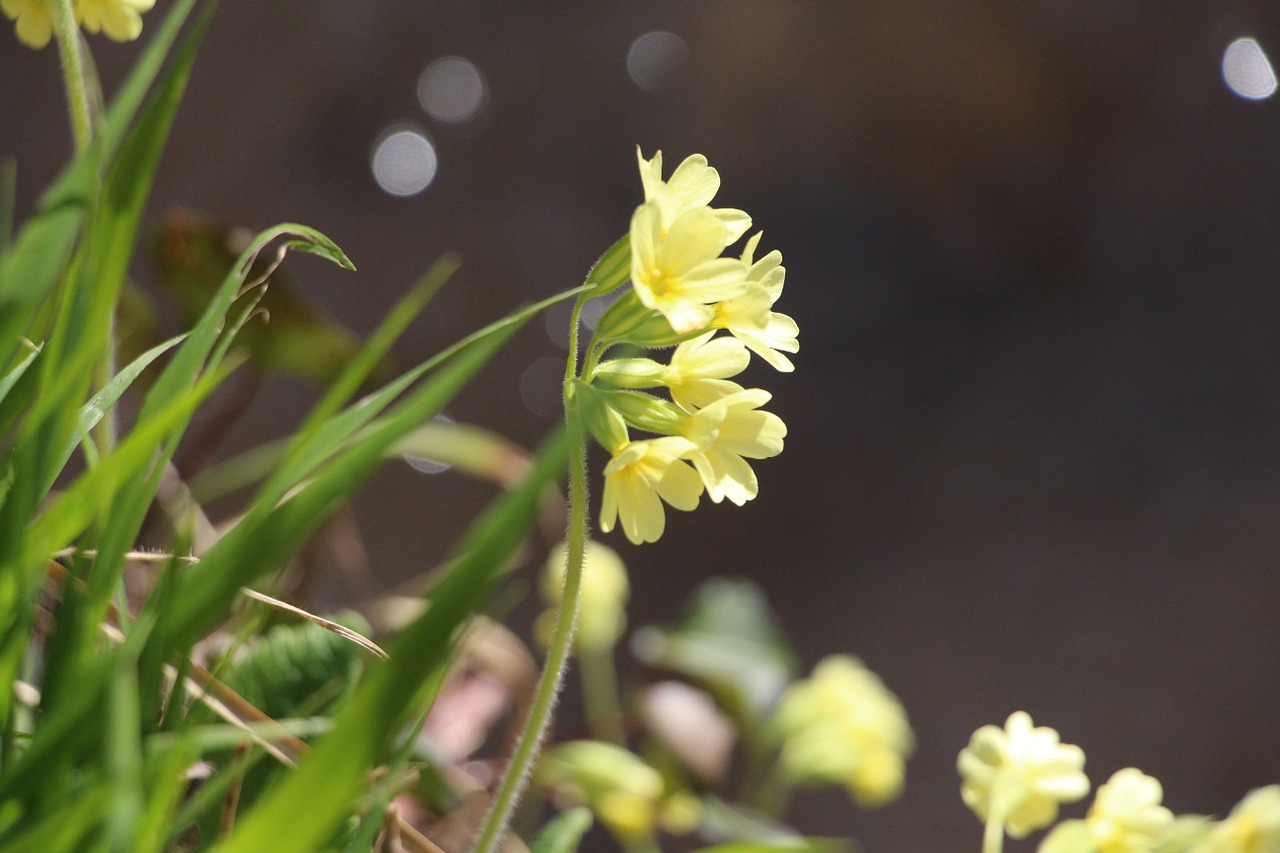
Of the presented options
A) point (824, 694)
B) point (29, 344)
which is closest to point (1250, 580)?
point (824, 694)

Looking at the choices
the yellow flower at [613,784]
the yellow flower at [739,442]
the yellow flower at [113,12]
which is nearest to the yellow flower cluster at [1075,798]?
the yellow flower at [739,442]

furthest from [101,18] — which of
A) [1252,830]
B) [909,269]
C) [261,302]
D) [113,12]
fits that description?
[909,269]

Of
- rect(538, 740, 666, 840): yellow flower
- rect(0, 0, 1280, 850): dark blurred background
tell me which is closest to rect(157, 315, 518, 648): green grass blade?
rect(538, 740, 666, 840): yellow flower

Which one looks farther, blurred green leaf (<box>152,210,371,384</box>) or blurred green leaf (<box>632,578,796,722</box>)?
blurred green leaf (<box>632,578,796,722</box>)

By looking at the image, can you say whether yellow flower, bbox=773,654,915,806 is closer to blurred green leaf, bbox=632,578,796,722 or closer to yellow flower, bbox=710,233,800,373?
blurred green leaf, bbox=632,578,796,722

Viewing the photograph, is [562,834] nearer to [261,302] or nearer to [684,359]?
[684,359]

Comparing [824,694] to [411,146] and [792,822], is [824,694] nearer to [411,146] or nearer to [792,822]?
[792,822]
